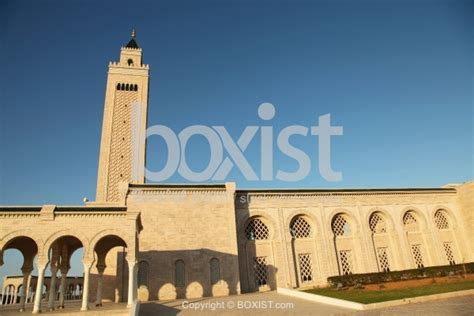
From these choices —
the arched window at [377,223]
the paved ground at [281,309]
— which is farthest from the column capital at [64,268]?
the arched window at [377,223]

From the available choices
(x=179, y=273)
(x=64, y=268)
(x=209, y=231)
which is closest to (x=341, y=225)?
(x=209, y=231)

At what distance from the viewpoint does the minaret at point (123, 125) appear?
1142 inches

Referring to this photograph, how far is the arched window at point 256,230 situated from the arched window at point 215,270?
11.9 feet

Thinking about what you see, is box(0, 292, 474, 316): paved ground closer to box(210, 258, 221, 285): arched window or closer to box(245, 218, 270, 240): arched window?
box(210, 258, 221, 285): arched window

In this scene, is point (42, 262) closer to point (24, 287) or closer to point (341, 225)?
point (24, 287)

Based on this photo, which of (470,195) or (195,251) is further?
(470,195)

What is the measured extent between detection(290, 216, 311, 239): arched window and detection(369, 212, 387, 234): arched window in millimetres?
5928

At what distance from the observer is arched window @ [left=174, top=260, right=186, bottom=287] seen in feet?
68.1

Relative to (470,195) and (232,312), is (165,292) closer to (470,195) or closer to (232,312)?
(232,312)

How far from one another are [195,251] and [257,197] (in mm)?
6218

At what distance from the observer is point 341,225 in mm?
26969

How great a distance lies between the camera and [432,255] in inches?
1091

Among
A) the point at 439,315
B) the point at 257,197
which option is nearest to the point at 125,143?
the point at 257,197

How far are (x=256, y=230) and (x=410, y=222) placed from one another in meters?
14.5
